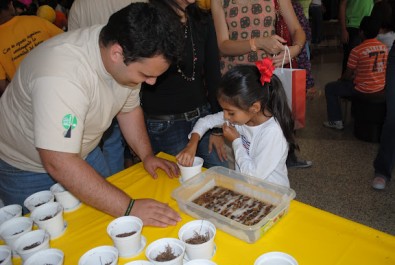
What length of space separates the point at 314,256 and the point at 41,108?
91cm

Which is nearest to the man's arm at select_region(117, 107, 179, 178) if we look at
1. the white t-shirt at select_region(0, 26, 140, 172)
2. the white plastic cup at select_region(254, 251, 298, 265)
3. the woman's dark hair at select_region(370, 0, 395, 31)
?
the white t-shirt at select_region(0, 26, 140, 172)

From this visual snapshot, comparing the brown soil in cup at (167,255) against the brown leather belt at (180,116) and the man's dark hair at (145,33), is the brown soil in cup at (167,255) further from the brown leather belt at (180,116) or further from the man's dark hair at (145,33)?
the brown leather belt at (180,116)

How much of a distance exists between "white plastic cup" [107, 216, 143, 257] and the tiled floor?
5.73 ft

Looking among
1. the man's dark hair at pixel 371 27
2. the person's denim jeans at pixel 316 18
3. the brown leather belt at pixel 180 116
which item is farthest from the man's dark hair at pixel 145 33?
the person's denim jeans at pixel 316 18

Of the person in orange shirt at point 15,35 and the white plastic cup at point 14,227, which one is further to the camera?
the person in orange shirt at point 15,35

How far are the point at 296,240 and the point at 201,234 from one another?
11.2 inches

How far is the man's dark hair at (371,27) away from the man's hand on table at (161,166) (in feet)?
8.97

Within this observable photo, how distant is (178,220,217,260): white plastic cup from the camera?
942mm

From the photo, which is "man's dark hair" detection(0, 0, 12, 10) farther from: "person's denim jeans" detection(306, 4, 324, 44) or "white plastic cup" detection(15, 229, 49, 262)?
"person's denim jeans" detection(306, 4, 324, 44)

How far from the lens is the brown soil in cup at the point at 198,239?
985mm

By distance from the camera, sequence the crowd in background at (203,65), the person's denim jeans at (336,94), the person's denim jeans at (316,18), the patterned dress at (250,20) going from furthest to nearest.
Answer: the person's denim jeans at (316,18), the person's denim jeans at (336,94), the patterned dress at (250,20), the crowd in background at (203,65)

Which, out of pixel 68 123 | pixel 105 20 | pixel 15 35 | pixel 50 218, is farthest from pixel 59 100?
pixel 15 35

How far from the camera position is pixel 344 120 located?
3879mm

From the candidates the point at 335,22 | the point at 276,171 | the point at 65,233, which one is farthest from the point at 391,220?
the point at 335,22
